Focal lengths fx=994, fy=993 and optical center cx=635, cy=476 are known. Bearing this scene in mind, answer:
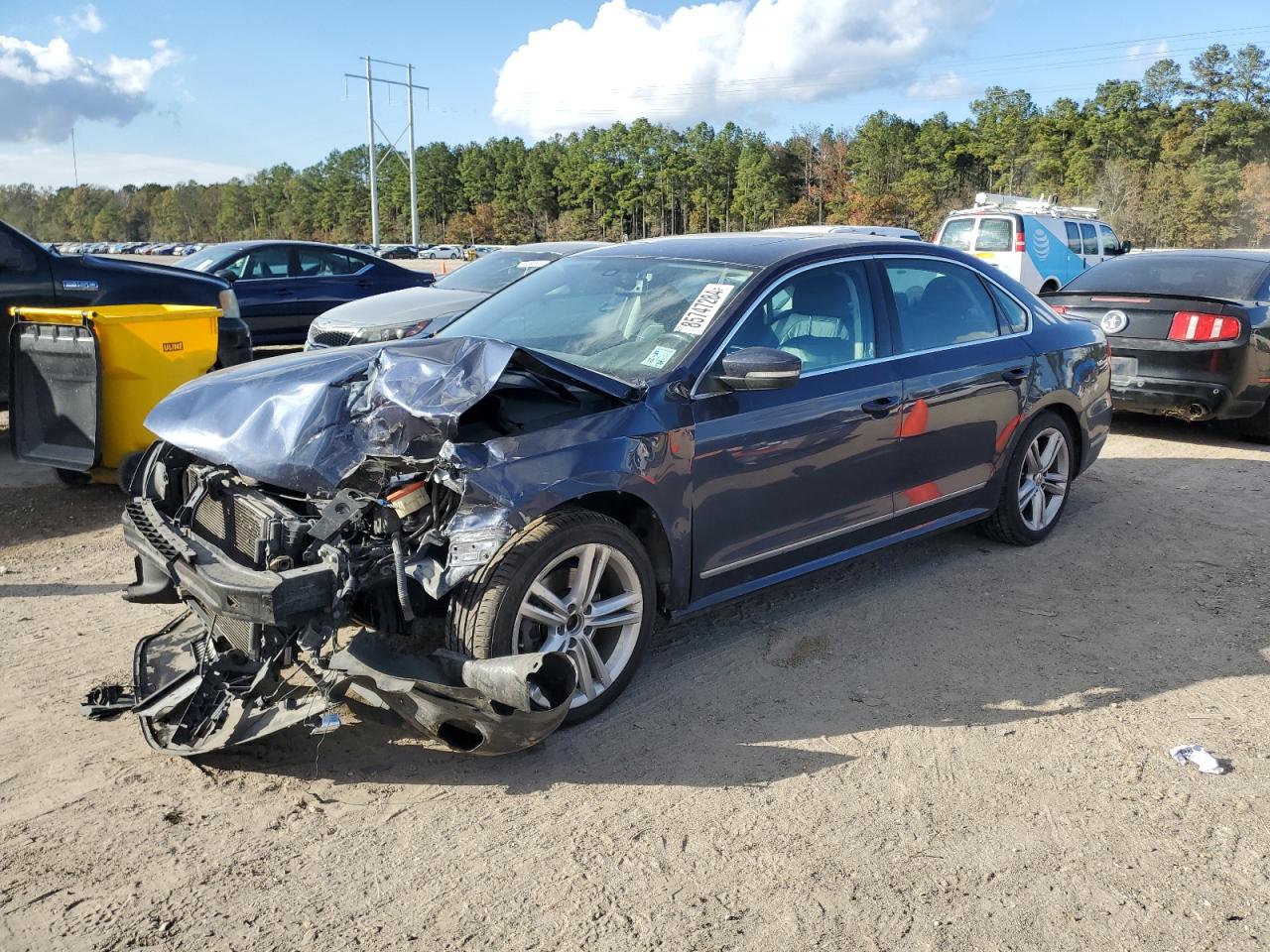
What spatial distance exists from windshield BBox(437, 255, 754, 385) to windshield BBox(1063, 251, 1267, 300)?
6004mm

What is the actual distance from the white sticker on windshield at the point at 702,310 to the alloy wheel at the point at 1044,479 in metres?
2.32

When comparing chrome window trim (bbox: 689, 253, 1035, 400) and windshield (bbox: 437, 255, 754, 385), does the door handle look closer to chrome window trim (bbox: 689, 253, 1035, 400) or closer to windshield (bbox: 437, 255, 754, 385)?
chrome window trim (bbox: 689, 253, 1035, 400)

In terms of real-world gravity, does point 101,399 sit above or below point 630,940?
above

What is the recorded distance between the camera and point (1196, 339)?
8172 millimetres

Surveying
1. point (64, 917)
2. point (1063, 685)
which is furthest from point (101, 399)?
point (1063, 685)

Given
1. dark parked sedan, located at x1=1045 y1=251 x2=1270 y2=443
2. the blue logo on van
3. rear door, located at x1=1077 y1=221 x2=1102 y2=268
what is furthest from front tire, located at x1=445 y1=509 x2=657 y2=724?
rear door, located at x1=1077 y1=221 x2=1102 y2=268

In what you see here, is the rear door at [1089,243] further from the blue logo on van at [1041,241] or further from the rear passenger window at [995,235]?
the rear passenger window at [995,235]

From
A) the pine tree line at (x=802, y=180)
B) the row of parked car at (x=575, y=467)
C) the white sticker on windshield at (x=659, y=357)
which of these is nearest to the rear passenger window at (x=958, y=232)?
the row of parked car at (x=575, y=467)

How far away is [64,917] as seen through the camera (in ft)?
8.31

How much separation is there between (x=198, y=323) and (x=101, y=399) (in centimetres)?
84

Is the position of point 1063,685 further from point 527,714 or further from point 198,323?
point 198,323

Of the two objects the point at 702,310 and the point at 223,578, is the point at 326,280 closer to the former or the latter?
the point at 702,310

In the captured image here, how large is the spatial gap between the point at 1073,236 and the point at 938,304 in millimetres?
16107

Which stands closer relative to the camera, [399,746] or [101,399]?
[399,746]
